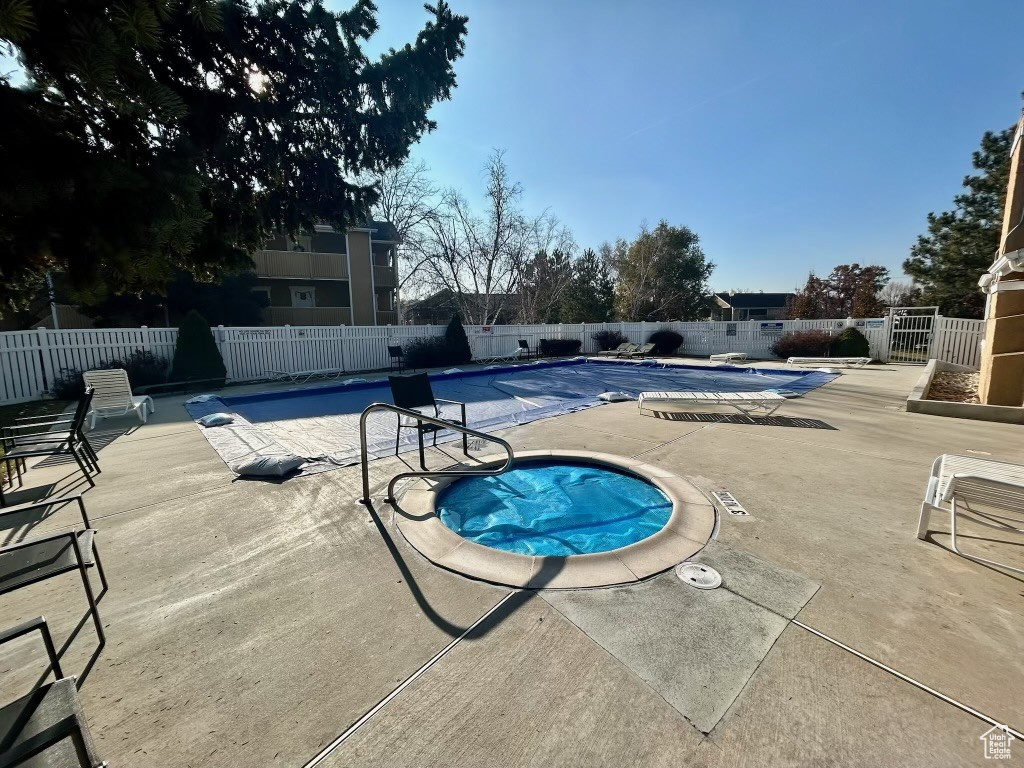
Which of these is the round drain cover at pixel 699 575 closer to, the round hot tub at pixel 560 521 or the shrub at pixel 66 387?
the round hot tub at pixel 560 521

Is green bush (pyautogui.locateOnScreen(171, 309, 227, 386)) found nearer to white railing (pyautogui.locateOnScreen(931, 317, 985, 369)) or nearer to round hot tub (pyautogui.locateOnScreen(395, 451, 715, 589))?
round hot tub (pyautogui.locateOnScreen(395, 451, 715, 589))

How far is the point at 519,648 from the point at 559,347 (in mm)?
18351

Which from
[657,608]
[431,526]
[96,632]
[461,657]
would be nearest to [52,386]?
[96,632]

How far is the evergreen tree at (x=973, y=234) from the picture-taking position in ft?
62.3

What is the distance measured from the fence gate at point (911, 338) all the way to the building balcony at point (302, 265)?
997 inches

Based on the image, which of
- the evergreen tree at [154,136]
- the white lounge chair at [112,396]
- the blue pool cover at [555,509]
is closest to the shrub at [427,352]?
the white lounge chair at [112,396]

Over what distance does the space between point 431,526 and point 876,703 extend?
259cm

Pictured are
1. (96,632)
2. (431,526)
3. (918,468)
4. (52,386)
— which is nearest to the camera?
(96,632)

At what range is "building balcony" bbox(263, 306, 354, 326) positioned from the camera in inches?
811

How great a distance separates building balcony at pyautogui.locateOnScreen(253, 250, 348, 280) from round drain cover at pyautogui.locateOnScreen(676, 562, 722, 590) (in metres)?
22.2

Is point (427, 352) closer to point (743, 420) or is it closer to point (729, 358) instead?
point (743, 420)

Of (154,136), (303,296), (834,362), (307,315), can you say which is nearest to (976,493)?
(154,136)

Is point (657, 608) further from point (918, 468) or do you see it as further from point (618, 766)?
point (918, 468)

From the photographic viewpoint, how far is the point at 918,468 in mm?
4250
